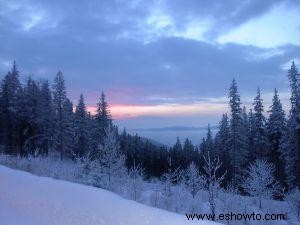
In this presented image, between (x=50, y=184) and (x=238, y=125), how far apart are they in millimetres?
46307

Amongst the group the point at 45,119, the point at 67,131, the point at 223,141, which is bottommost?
the point at 223,141

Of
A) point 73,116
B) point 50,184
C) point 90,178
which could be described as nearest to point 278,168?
point 73,116

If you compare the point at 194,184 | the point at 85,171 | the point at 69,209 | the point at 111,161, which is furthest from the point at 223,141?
the point at 69,209

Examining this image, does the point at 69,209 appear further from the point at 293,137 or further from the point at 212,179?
the point at 293,137

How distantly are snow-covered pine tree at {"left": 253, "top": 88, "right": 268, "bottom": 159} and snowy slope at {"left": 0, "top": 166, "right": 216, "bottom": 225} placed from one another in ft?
153

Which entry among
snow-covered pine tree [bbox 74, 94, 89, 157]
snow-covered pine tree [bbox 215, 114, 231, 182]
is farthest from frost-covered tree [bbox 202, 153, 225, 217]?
snow-covered pine tree [bbox 74, 94, 89, 157]

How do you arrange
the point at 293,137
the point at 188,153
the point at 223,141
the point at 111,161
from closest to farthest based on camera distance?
the point at 111,161 → the point at 293,137 → the point at 223,141 → the point at 188,153

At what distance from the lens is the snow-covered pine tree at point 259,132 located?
2088 inches

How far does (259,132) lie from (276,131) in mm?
3664

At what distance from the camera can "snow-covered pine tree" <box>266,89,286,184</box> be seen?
50.0 m

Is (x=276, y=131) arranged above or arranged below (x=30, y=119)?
below

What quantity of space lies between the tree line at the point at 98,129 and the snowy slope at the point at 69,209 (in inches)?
1416

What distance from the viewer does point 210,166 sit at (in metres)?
12.5

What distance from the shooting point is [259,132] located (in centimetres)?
5391
